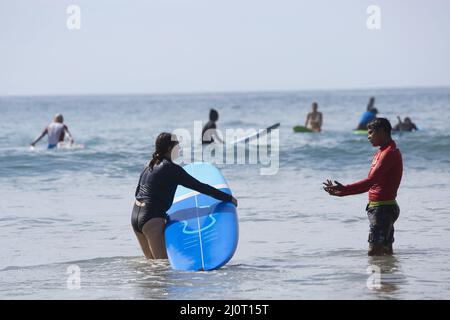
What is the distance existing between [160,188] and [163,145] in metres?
0.42

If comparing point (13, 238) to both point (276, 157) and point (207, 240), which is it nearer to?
point (207, 240)

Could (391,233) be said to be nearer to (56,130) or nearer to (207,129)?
(207,129)

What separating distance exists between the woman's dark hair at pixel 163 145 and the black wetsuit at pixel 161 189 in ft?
0.16

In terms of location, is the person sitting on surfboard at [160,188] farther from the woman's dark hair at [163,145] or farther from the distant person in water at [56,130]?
the distant person in water at [56,130]

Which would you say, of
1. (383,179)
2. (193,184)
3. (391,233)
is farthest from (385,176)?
(193,184)

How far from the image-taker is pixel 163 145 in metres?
8.48

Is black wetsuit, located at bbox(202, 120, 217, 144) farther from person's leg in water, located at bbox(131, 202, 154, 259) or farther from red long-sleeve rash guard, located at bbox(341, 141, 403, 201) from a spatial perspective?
red long-sleeve rash guard, located at bbox(341, 141, 403, 201)

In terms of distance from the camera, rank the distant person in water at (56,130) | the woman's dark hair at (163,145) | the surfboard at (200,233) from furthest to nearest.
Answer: the distant person in water at (56,130), the surfboard at (200,233), the woman's dark hair at (163,145)

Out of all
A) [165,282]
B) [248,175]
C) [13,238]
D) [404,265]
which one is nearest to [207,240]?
[165,282]

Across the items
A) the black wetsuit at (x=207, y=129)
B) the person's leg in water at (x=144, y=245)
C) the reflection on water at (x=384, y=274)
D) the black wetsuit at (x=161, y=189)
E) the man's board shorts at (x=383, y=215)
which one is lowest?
the reflection on water at (x=384, y=274)

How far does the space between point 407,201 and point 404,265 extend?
4.79 metres

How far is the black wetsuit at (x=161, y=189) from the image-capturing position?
8.47 metres

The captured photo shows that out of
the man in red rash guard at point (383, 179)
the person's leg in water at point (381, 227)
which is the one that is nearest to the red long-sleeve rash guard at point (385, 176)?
the man in red rash guard at point (383, 179)

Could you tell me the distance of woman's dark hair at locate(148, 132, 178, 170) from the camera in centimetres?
846
